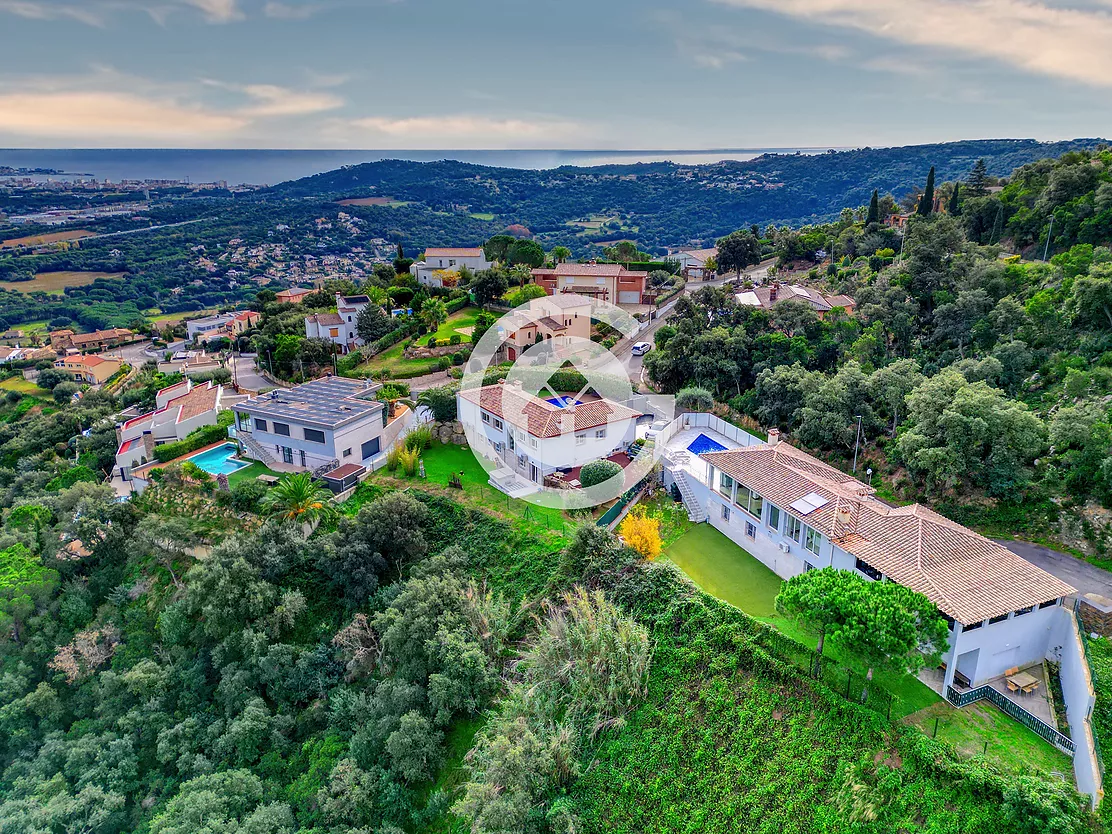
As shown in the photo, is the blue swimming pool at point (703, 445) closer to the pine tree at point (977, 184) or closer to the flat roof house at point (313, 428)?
the flat roof house at point (313, 428)

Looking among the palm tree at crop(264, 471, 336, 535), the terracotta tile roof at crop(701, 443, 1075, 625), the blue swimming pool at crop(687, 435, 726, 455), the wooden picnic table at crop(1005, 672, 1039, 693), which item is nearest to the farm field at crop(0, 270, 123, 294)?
the palm tree at crop(264, 471, 336, 535)

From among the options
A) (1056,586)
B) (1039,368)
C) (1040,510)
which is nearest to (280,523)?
(1056,586)

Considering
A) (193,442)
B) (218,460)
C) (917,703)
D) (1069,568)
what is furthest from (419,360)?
(1069,568)

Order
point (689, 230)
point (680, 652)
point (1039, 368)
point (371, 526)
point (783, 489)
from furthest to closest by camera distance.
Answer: point (689, 230), point (1039, 368), point (371, 526), point (783, 489), point (680, 652)

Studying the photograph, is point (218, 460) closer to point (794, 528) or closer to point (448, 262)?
point (794, 528)

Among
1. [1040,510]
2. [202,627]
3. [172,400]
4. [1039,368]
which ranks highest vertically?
[1039,368]

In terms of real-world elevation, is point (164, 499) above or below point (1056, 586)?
below

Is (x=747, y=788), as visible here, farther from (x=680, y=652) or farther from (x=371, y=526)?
(x=371, y=526)
